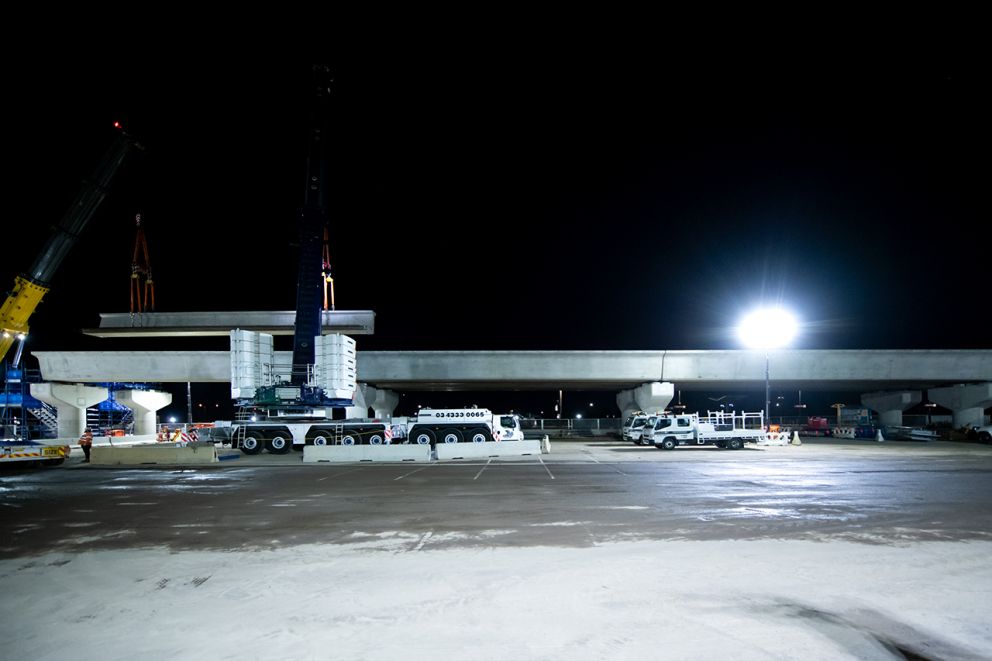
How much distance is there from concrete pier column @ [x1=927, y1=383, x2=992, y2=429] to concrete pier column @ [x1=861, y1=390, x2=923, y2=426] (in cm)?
317

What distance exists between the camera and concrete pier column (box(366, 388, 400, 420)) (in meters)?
55.3

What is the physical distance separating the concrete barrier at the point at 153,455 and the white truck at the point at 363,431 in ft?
14.1

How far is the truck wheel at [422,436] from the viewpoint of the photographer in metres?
33.3

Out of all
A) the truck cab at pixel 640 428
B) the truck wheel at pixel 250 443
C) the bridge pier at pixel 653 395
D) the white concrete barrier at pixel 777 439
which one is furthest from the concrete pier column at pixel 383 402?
the white concrete barrier at pixel 777 439

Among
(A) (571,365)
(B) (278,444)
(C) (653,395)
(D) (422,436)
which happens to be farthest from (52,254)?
(C) (653,395)

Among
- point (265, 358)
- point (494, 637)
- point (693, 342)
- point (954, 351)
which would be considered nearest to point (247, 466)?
point (265, 358)

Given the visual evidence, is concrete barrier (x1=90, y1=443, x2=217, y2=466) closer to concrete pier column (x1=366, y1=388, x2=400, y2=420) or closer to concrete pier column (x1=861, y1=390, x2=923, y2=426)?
concrete pier column (x1=366, y1=388, x2=400, y2=420)

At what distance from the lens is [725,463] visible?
2519cm

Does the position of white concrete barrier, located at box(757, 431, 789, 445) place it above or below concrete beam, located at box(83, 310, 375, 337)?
below

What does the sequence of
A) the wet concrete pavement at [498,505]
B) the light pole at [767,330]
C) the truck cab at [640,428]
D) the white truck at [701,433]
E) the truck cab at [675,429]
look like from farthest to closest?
the light pole at [767,330]
the truck cab at [640,428]
the truck cab at [675,429]
the white truck at [701,433]
the wet concrete pavement at [498,505]

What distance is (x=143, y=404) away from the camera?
52.4 m

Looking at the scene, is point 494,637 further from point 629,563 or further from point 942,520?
point 942,520

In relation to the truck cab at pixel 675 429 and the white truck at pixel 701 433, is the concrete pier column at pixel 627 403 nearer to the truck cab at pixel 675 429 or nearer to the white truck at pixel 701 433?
the truck cab at pixel 675 429

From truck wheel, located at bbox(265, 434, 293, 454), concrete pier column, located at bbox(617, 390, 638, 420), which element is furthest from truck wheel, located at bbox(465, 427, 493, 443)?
concrete pier column, located at bbox(617, 390, 638, 420)
